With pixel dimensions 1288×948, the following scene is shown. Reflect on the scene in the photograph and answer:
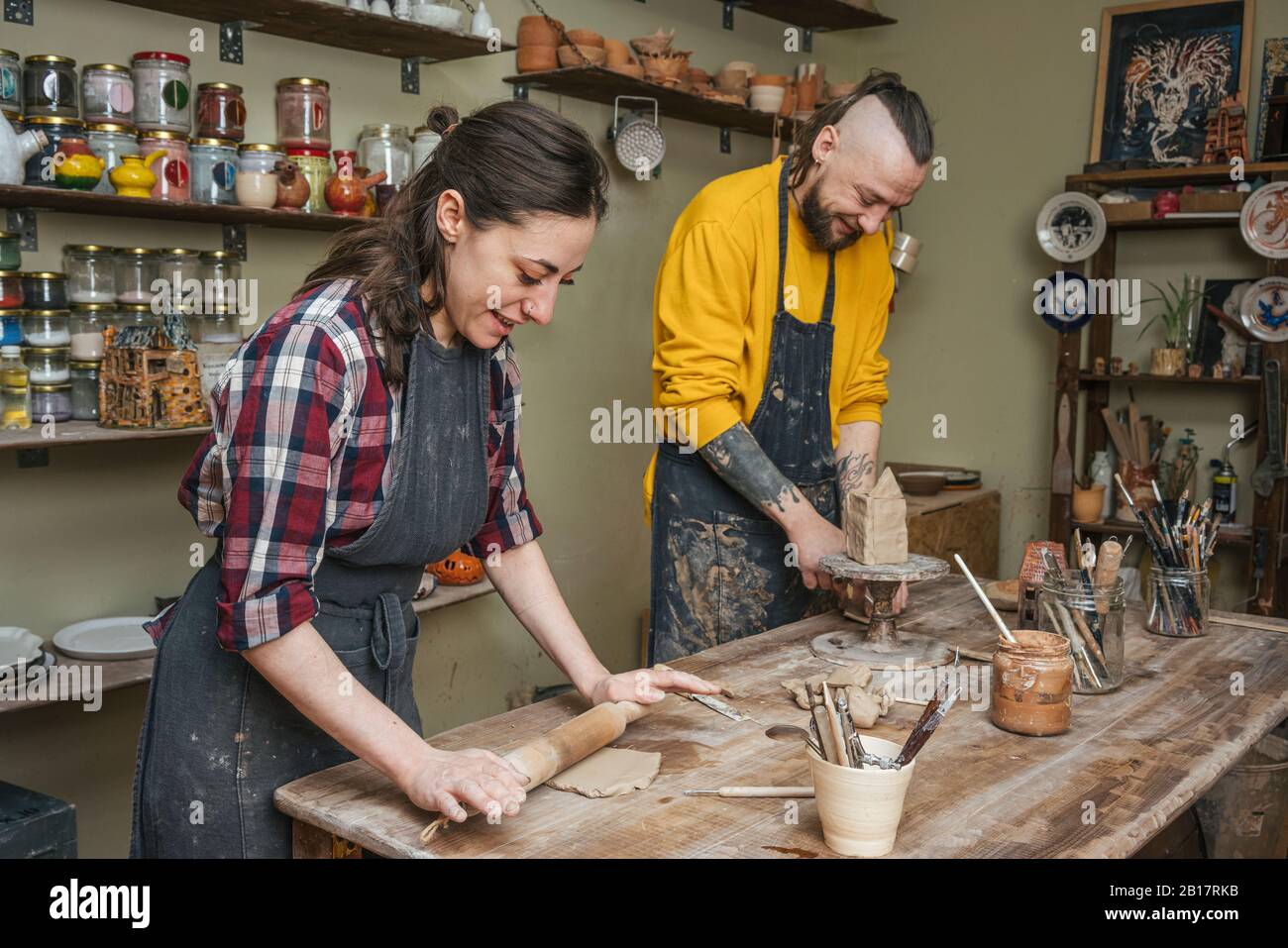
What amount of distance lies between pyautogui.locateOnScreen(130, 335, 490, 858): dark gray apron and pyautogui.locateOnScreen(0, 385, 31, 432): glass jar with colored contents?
48.2 inches

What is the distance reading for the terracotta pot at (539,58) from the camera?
383cm

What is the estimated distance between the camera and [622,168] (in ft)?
14.2

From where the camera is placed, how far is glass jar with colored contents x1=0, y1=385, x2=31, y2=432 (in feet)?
8.64

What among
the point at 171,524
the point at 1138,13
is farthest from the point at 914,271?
the point at 171,524

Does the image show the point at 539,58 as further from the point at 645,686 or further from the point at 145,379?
the point at 645,686

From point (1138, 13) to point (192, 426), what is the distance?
156 inches

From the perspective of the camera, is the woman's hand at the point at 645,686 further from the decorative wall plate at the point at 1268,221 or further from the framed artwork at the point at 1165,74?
the framed artwork at the point at 1165,74

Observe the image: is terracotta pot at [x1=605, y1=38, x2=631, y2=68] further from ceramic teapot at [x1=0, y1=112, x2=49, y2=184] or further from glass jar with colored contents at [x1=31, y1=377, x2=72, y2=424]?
glass jar with colored contents at [x1=31, y1=377, x2=72, y2=424]

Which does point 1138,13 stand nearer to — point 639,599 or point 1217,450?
point 1217,450

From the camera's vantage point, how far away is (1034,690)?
1.77m

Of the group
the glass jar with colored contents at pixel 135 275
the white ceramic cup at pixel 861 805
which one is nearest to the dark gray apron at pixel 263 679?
the white ceramic cup at pixel 861 805

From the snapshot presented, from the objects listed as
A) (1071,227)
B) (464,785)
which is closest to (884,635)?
(464,785)

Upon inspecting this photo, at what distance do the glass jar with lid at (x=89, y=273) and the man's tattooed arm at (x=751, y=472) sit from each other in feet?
4.95

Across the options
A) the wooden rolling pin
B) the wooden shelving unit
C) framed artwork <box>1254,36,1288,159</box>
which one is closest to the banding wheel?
the wooden rolling pin
